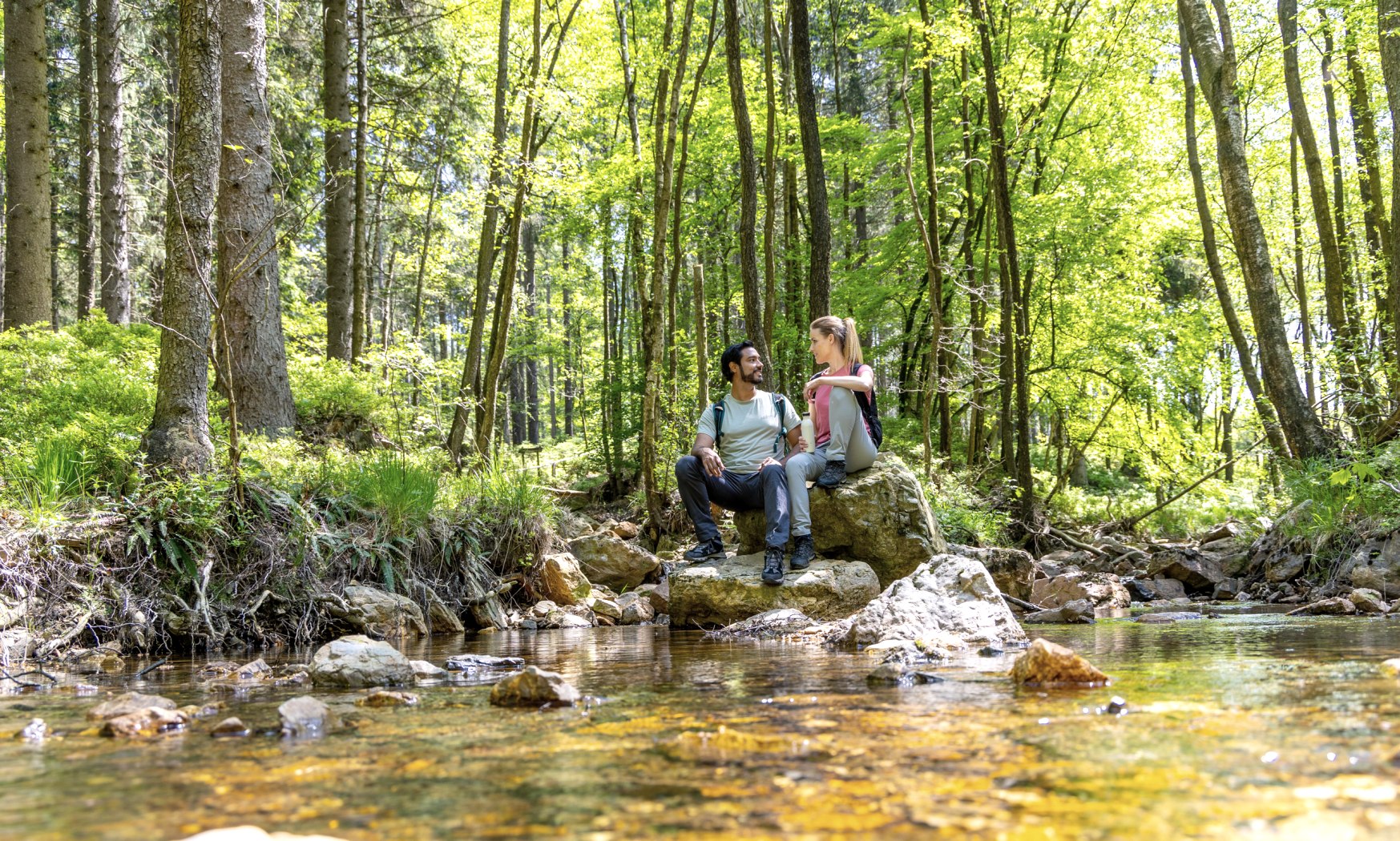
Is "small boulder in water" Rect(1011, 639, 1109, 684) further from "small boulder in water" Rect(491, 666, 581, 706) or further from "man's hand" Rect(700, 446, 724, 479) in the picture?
"man's hand" Rect(700, 446, 724, 479)

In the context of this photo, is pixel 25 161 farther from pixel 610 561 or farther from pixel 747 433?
pixel 747 433

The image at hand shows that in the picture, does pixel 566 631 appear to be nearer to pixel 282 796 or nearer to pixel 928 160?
pixel 282 796

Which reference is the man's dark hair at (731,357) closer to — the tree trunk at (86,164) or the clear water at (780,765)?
the clear water at (780,765)

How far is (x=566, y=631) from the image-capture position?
7523 mm

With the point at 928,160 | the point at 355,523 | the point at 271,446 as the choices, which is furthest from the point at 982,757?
the point at 928,160

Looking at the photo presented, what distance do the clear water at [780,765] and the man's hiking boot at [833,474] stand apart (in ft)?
11.9

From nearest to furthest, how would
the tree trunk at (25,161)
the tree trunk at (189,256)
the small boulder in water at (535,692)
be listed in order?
the small boulder in water at (535,692)
the tree trunk at (189,256)
the tree trunk at (25,161)

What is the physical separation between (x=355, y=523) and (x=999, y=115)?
32.7 ft

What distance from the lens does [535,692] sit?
3.49 m

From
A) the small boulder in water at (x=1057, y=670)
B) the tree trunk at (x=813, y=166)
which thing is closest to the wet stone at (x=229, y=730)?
the small boulder in water at (x=1057, y=670)

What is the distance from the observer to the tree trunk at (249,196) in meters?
9.29

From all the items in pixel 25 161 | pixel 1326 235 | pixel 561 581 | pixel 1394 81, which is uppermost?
pixel 25 161

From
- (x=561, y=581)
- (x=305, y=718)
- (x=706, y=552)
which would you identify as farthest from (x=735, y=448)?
(x=305, y=718)

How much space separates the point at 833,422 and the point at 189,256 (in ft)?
15.7
